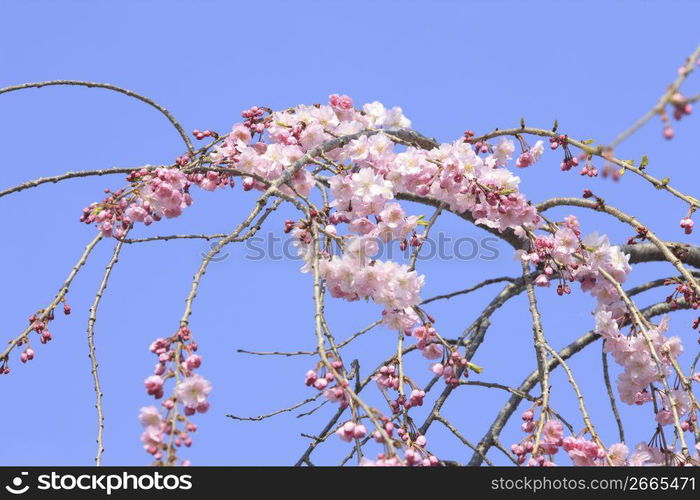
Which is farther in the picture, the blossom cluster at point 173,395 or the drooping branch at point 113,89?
the drooping branch at point 113,89

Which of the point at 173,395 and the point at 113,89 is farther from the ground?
the point at 113,89

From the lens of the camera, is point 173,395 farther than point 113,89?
No

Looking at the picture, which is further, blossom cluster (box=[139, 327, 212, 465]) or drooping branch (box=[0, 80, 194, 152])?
drooping branch (box=[0, 80, 194, 152])

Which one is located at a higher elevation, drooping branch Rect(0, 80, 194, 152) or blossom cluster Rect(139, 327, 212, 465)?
drooping branch Rect(0, 80, 194, 152)

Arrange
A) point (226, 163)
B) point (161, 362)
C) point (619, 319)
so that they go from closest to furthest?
point (161, 362)
point (619, 319)
point (226, 163)

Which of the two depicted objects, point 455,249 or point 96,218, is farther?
point 455,249

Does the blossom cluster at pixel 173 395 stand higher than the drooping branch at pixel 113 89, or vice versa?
the drooping branch at pixel 113 89

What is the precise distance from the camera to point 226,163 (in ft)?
13.1

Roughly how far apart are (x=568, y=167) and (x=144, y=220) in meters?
1.86

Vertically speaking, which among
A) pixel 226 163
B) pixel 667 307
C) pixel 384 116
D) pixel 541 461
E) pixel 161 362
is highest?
pixel 384 116
